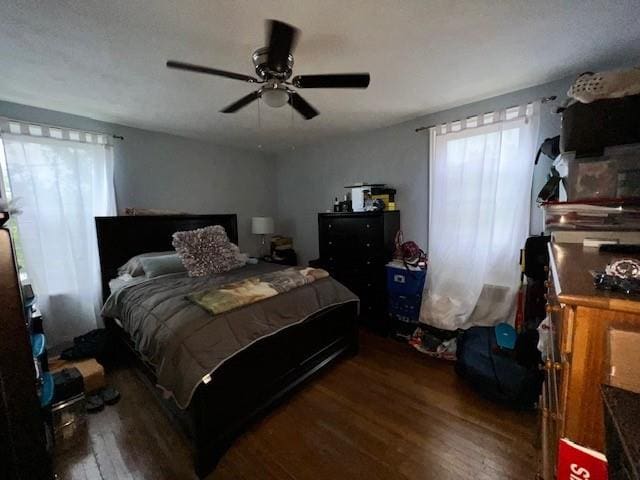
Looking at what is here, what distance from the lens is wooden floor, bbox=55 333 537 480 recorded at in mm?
1360

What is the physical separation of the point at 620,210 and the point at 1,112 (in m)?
4.25

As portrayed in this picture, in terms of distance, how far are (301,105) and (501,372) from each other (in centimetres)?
231

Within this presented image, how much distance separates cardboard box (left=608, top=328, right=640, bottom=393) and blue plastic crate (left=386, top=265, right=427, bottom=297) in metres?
2.20

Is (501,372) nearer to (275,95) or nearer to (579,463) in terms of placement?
(579,463)

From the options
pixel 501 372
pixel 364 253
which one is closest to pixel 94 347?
pixel 364 253

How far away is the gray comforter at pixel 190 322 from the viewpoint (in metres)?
1.34

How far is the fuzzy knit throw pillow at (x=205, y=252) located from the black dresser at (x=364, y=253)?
1.12 m

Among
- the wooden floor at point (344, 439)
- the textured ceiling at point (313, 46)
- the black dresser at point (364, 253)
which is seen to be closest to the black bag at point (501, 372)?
the wooden floor at point (344, 439)

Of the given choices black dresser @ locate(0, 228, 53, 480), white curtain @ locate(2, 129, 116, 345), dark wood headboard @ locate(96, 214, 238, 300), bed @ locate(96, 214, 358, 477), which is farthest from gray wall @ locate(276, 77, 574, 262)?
black dresser @ locate(0, 228, 53, 480)

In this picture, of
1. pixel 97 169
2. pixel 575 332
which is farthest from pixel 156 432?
pixel 97 169

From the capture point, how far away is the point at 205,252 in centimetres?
263

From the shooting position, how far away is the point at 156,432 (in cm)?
161

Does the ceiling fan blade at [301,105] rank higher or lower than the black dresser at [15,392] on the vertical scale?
higher

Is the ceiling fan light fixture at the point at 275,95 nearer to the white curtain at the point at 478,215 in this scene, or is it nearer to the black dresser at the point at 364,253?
the black dresser at the point at 364,253
